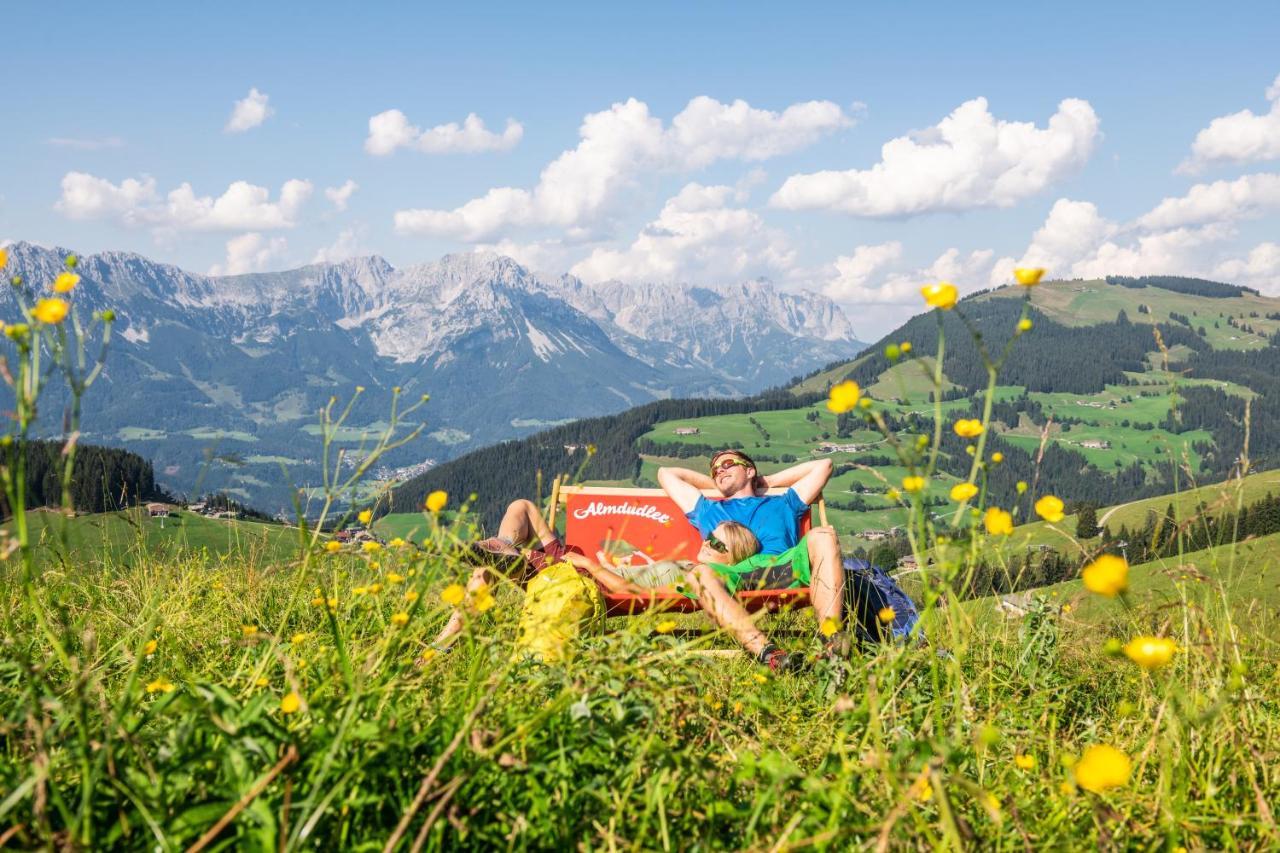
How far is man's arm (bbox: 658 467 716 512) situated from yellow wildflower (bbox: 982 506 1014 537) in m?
4.91

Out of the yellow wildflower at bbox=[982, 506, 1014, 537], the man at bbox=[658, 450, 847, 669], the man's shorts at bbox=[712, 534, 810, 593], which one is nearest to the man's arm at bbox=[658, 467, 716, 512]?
the man at bbox=[658, 450, 847, 669]

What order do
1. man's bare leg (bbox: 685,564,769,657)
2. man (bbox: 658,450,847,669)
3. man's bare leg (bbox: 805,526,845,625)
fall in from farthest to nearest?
man (bbox: 658,450,847,669), man's bare leg (bbox: 805,526,845,625), man's bare leg (bbox: 685,564,769,657)

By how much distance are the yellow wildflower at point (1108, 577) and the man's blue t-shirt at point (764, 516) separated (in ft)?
17.9

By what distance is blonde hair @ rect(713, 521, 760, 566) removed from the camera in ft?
18.9

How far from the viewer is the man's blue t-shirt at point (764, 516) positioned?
6629 millimetres

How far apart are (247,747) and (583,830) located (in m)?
0.69

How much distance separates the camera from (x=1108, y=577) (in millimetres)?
1080

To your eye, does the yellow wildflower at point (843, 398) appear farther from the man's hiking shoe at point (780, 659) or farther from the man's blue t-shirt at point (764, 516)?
the man's blue t-shirt at point (764, 516)

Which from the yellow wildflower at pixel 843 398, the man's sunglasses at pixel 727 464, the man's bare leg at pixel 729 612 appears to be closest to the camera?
the yellow wildflower at pixel 843 398

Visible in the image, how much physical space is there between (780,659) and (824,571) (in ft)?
3.77

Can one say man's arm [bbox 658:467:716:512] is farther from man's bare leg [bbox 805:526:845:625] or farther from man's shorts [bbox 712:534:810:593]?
man's bare leg [bbox 805:526:845:625]

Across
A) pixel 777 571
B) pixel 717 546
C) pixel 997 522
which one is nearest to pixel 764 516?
pixel 777 571

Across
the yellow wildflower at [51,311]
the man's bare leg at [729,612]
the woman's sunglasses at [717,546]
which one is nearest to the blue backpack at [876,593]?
the woman's sunglasses at [717,546]

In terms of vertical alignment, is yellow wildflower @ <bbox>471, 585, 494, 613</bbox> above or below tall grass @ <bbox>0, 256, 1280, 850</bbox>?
above
